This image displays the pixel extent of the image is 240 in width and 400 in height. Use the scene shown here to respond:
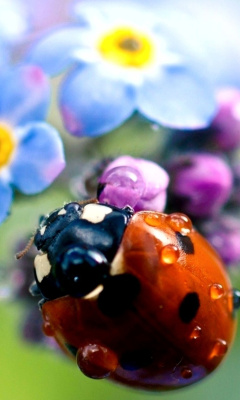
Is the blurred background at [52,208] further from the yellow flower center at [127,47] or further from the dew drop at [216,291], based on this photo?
the dew drop at [216,291]

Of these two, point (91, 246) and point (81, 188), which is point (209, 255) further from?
point (81, 188)

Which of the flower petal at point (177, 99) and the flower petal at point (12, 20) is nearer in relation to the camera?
the flower petal at point (177, 99)

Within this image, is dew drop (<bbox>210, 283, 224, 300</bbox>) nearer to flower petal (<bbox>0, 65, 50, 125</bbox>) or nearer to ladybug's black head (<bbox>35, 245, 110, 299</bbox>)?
ladybug's black head (<bbox>35, 245, 110, 299</bbox>)

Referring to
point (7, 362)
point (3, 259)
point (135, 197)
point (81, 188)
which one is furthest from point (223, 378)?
point (135, 197)

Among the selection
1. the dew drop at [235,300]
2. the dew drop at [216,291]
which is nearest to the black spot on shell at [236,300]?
the dew drop at [235,300]

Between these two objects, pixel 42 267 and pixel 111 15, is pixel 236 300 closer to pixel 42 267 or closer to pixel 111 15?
pixel 42 267
